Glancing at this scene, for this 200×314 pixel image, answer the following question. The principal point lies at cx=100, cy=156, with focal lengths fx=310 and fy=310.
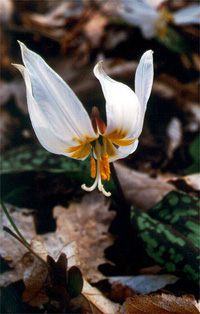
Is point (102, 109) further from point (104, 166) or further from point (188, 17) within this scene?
point (104, 166)

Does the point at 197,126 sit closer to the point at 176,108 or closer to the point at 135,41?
the point at 176,108

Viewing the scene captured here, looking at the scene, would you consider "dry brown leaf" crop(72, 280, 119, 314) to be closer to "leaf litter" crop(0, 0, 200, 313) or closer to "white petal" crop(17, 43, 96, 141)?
"leaf litter" crop(0, 0, 200, 313)

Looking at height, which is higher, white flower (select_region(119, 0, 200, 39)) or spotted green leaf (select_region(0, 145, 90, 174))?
white flower (select_region(119, 0, 200, 39))

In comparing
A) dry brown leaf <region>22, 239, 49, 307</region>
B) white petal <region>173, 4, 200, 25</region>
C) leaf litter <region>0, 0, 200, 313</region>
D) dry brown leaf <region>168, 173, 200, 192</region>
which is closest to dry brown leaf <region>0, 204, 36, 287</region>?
leaf litter <region>0, 0, 200, 313</region>

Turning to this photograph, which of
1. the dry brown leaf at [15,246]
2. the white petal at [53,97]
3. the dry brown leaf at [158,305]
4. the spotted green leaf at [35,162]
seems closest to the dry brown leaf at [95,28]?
the spotted green leaf at [35,162]

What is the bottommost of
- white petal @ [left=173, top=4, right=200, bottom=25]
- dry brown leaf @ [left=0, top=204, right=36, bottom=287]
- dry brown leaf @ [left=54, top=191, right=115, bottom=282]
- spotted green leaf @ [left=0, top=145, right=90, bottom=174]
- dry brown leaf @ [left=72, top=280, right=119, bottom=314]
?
dry brown leaf @ [left=54, top=191, right=115, bottom=282]

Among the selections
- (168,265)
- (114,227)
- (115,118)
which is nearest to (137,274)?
(168,265)

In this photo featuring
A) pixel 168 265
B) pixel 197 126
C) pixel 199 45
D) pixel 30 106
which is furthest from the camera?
pixel 199 45
